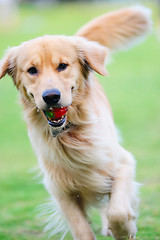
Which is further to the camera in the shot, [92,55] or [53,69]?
[92,55]

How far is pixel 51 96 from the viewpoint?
3521mm

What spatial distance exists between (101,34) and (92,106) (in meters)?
1.73

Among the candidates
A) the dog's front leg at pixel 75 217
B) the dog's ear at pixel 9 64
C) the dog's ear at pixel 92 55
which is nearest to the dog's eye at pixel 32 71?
the dog's ear at pixel 9 64

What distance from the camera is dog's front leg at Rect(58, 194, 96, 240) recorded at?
155 inches

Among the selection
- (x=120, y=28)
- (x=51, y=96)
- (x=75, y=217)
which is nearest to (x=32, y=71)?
(x=51, y=96)

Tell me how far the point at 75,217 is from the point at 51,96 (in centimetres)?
122

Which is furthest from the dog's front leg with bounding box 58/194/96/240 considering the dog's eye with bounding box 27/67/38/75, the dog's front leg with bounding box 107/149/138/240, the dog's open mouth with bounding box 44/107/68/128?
the dog's eye with bounding box 27/67/38/75

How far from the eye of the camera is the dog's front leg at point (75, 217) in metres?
3.93

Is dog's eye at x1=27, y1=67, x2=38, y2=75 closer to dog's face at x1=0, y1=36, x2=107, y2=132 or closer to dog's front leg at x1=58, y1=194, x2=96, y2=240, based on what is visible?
dog's face at x1=0, y1=36, x2=107, y2=132

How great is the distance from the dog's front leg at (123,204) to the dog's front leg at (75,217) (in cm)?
27

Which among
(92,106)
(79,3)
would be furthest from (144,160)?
(79,3)

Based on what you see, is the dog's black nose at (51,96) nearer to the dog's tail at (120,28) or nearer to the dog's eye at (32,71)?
the dog's eye at (32,71)

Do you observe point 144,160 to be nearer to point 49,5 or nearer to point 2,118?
point 2,118

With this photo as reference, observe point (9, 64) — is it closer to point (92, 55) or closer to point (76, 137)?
point (92, 55)
